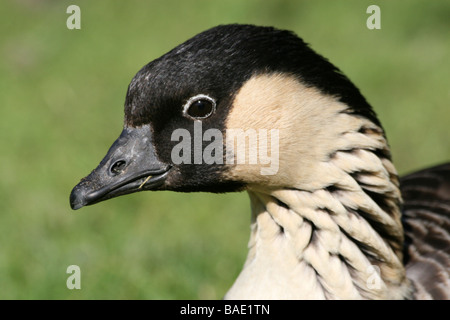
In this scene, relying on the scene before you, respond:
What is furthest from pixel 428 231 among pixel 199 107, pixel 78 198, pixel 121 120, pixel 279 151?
pixel 121 120

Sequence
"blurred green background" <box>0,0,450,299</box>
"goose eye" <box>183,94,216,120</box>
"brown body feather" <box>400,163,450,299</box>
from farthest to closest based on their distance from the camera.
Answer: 1. "blurred green background" <box>0,0,450,299</box>
2. "brown body feather" <box>400,163,450,299</box>
3. "goose eye" <box>183,94,216,120</box>

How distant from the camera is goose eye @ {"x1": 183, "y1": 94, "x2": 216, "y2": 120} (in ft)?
9.77

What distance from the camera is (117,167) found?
3.13m

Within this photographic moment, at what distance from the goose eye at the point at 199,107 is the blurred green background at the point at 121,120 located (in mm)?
1890

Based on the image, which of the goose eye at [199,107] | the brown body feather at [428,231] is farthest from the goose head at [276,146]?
the brown body feather at [428,231]

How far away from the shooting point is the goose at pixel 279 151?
2990 millimetres

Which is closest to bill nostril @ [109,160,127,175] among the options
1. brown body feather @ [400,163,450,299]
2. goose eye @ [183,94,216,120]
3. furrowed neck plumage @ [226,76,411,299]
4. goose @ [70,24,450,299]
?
goose @ [70,24,450,299]

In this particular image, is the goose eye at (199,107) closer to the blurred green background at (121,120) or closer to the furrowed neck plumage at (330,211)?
the furrowed neck plumage at (330,211)

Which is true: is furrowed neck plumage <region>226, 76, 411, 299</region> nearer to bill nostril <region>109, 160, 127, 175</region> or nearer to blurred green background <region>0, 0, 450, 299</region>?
bill nostril <region>109, 160, 127, 175</region>

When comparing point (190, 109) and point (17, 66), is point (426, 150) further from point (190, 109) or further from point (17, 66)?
point (17, 66)

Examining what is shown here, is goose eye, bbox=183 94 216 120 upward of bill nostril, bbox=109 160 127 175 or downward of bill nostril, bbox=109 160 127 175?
upward

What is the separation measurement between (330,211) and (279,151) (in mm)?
380

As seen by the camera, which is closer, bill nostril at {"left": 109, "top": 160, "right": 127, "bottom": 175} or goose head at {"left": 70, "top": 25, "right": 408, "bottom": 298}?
goose head at {"left": 70, "top": 25, "right": 408, "bottom": 298}

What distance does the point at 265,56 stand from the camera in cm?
301
